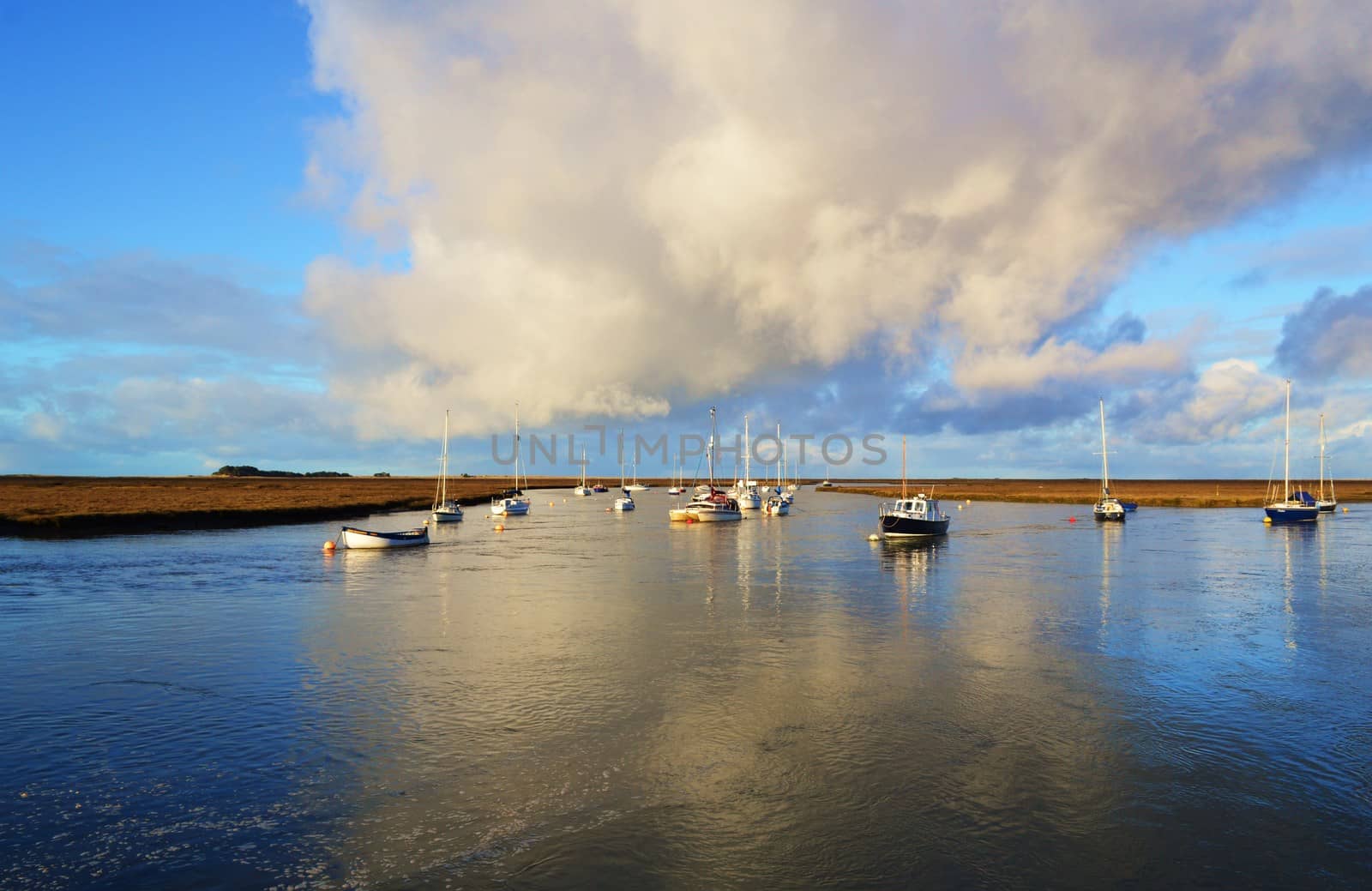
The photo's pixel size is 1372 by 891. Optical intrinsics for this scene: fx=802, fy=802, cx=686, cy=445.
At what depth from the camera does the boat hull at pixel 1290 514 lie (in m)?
88.6

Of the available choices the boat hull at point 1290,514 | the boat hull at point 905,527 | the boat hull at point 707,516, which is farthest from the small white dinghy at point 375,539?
the boat hull at point 1290,514

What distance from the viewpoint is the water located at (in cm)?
1259

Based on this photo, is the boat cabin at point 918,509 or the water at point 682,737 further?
the boat cabin at point 918,509

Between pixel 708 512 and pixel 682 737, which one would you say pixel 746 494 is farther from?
pixel 682 737

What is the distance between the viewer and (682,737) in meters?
18.3

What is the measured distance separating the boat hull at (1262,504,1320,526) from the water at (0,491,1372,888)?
58281mm

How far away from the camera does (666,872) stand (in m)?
12.1

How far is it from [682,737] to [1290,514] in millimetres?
96983

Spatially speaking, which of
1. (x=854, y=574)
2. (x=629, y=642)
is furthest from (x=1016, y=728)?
(x=854, y=574)

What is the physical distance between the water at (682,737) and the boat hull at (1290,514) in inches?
2295

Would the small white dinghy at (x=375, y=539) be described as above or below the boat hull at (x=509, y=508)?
below

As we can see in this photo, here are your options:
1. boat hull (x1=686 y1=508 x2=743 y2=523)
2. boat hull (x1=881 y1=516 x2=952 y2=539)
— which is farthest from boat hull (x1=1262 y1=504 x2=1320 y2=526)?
boat hull (x1=686 y1=508 x2=743 y2=523)

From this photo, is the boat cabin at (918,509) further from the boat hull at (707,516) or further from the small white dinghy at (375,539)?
the small white dinghy at (375,539)

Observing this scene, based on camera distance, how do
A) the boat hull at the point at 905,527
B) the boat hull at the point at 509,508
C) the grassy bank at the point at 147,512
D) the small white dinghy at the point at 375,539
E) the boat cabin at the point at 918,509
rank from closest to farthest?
the small white dinghy at the point at 375,539, the boat hull at the point at 905,527, the boat cabin at the point at 918,509, the grassy bank at the point at 147,512, the boat hull at the point at 509,508
